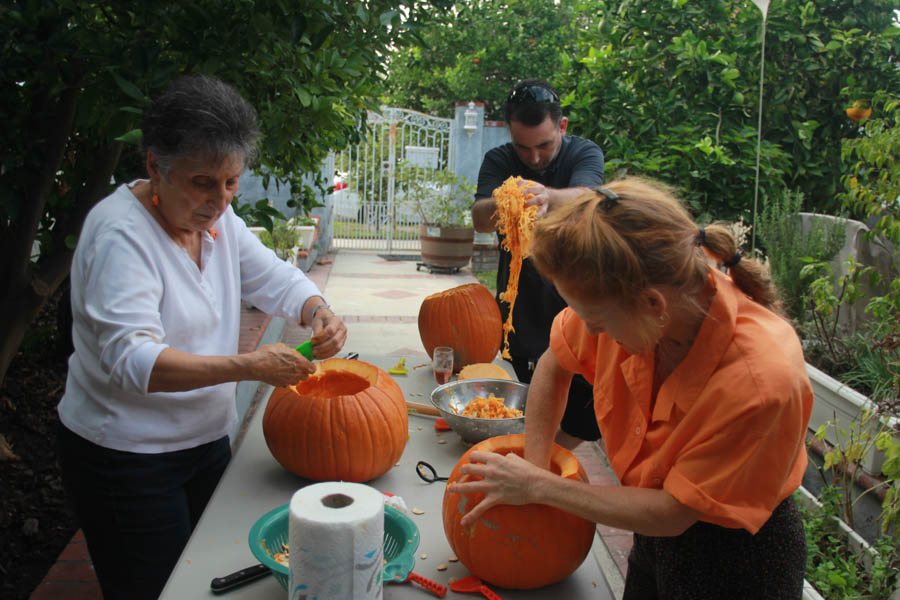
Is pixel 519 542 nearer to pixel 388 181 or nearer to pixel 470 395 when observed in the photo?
pixel 470 395

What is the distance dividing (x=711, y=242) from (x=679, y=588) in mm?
834

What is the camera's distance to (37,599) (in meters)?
2.68

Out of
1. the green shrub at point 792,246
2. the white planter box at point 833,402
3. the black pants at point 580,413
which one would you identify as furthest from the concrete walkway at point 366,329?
the green shrub at point 792,246

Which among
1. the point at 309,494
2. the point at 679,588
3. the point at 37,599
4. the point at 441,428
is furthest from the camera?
the point at 37,599

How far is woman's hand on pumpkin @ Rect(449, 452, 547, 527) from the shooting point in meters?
1.46

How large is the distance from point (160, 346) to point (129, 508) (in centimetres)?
59

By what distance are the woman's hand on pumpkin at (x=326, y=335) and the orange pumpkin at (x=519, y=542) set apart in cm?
72

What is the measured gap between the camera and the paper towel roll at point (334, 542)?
3.82 feet

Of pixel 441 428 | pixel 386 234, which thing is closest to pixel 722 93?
pixel 441 428

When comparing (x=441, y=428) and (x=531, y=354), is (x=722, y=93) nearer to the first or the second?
(x=531, y=354)

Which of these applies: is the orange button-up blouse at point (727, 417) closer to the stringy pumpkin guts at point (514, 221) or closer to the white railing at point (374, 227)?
the stringy pumpkin guts at point (514, 221)

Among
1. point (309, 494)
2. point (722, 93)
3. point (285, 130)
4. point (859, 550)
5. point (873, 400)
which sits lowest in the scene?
point (859, 550)

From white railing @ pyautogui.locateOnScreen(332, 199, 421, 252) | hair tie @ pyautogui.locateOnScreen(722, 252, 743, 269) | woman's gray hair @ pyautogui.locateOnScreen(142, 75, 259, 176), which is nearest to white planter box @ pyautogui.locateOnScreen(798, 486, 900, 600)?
hair tie @ pyautogui.locateOnScreen(722, 252, 743, 269)

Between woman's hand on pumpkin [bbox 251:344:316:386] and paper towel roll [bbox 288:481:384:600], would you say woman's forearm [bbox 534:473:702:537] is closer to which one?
paper towel roll [bbox 288:481:384:600]
